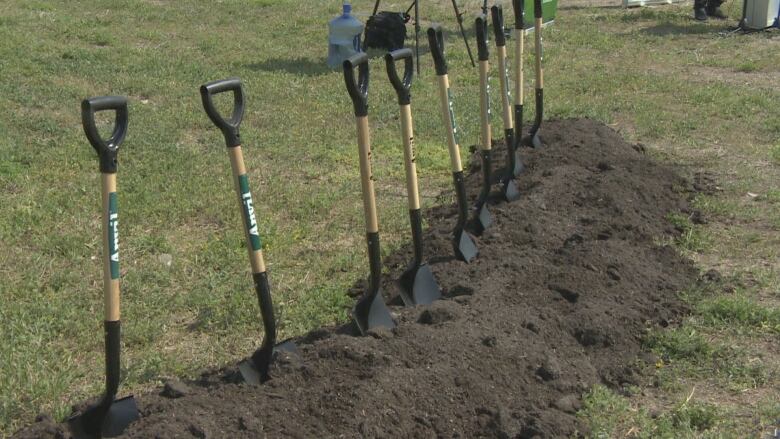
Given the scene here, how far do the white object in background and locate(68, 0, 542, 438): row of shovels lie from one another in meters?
8.59

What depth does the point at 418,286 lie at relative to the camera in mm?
5695

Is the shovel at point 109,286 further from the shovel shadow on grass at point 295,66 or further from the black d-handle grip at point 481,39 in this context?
the shovel shadow on grass at point 295,66

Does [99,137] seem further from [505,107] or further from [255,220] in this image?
[505,107]

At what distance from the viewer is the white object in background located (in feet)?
46.9

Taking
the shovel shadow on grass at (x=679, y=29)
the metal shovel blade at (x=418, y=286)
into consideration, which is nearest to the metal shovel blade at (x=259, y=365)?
the metal shovel blade at (x=418, y=286)

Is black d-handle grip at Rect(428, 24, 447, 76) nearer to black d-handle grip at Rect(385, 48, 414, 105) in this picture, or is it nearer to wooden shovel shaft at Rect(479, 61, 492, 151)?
black d-handle grip at Rect(385, 48, 414, 105)

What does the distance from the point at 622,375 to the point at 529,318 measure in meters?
0.54

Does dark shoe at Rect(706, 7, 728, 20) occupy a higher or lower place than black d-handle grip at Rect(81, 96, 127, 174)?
lower

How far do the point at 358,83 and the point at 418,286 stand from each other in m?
1.26

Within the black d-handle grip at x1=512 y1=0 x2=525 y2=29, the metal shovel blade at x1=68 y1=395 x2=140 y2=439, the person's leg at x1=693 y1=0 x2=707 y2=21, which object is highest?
the black d-handle grip at x1=512 y1=0 x2=525 y2=29

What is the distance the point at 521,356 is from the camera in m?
4.85

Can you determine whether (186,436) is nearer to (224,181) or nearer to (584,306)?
(584,306)

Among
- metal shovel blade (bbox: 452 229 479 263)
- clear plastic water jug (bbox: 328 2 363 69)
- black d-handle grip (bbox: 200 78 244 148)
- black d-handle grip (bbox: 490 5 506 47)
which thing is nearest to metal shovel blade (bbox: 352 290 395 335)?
metal shovel blade (bbox: 452 229 479 263)

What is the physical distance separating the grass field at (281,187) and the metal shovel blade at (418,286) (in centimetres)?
38
